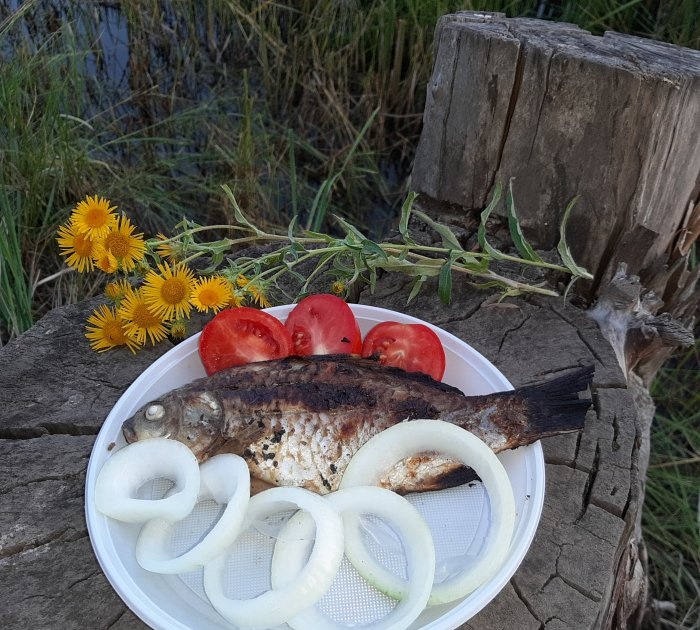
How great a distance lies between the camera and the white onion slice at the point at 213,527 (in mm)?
1426

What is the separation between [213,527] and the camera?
1.48 meters

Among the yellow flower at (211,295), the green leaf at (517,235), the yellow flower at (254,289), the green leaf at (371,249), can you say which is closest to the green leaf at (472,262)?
the green leaf at (517,235)

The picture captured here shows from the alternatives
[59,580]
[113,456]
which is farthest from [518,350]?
[59,580]

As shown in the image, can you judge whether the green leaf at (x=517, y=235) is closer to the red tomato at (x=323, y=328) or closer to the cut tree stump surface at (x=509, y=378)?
the cut tree stump surface at (x=509, y=378)

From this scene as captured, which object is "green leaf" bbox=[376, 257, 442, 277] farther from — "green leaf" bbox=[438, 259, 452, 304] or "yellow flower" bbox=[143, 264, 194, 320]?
"yellow flower" bbox=[143, 264, 194, 320]

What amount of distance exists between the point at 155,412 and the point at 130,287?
1.74ft

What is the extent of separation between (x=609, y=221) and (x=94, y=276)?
2261 millimetres

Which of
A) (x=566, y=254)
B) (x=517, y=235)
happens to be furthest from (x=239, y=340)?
(x=566, y=254)

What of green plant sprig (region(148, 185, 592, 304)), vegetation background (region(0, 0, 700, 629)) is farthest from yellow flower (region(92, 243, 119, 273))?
vegetation background (region(0, 0, 700, 629))

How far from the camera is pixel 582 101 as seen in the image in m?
2.13

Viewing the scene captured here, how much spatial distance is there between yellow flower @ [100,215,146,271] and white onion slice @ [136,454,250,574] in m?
0.65

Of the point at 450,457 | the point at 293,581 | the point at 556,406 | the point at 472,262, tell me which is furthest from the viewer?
the point at 472,262

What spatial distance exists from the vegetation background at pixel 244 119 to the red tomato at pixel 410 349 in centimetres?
153

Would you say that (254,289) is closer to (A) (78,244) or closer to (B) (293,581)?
(A) (78,244)
